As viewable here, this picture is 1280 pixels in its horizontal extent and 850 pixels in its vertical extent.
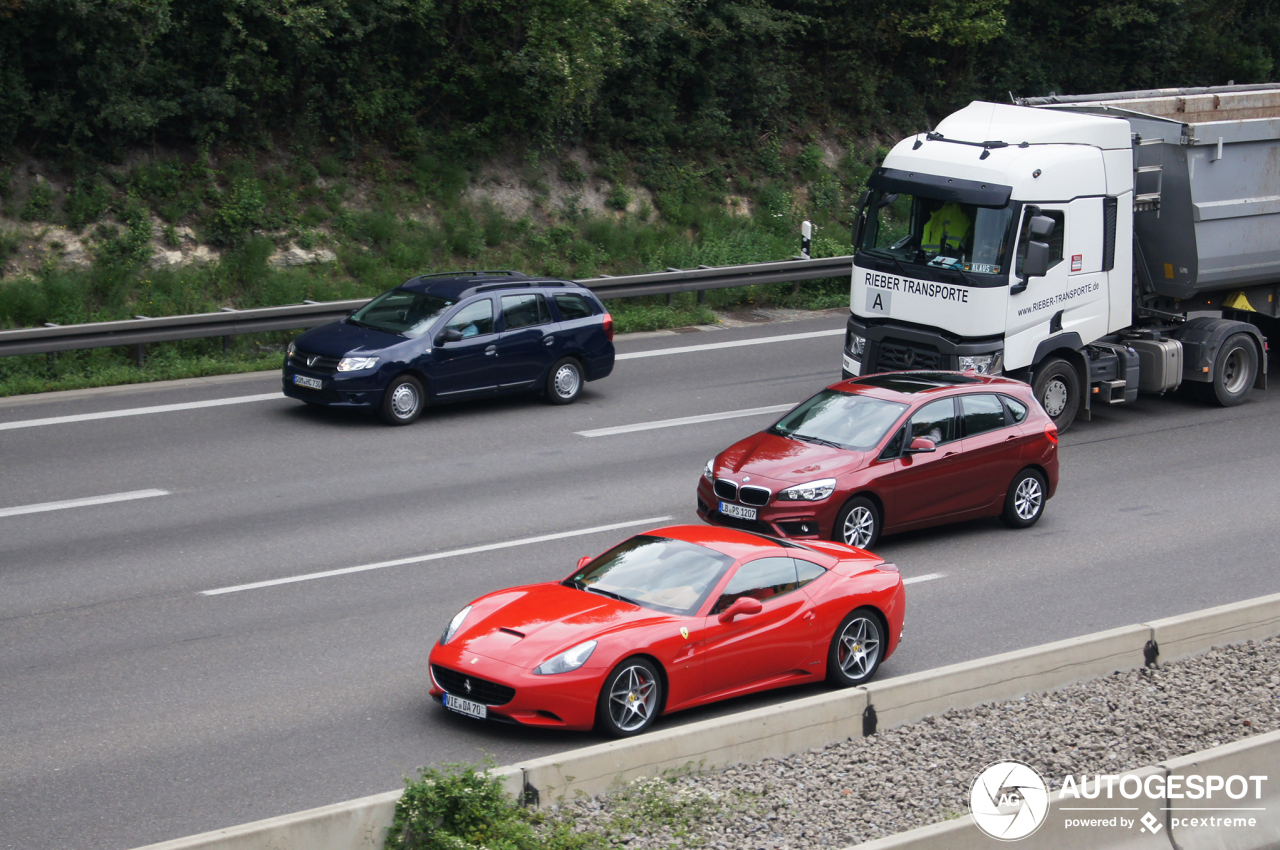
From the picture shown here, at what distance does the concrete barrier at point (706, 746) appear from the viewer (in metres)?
7.29

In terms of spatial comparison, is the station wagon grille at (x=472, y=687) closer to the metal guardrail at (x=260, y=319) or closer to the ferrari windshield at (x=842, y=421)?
the ferrari windshield at (x=842, y=421)

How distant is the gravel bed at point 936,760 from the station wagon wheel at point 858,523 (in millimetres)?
3604

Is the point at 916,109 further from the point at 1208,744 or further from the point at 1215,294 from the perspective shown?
the point at 1208,744

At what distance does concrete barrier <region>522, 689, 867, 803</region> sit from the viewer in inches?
287

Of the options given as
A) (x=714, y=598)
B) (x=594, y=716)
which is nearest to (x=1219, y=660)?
(x=714, y=598)

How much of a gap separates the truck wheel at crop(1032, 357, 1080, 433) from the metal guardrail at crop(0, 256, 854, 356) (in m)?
8.18

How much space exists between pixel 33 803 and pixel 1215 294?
1663cm

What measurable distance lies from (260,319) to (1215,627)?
574 inches

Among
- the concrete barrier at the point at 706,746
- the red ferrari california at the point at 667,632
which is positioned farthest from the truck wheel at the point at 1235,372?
the concrete barrier at the point at 706,746

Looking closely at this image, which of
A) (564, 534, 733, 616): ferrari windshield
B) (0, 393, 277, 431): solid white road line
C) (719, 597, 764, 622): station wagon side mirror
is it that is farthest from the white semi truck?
(719, 597, 764, 622): station wagon side mirror

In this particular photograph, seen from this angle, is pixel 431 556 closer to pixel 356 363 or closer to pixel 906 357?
pixel 356 363

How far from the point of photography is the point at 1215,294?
19156 mm

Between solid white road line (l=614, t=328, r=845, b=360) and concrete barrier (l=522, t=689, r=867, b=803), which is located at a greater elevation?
solid white road line (l=614, t=328, r=845, b=360)

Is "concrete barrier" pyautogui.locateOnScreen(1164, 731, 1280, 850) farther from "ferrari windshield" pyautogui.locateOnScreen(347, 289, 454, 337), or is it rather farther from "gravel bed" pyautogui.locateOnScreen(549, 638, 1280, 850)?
"ferrari windshield" pyautogui.locateOnScreen(347, 289, 454, 337)
